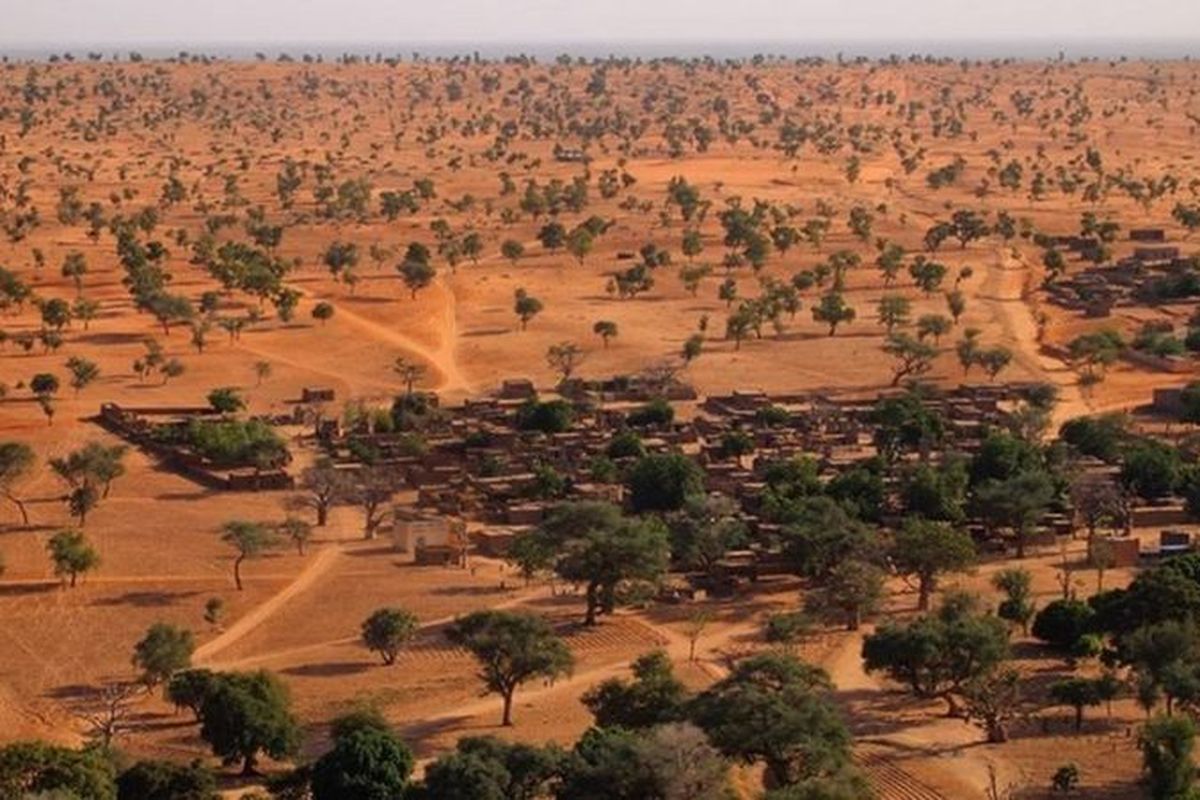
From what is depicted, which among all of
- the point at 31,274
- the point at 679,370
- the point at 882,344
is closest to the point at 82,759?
the point at 679,370

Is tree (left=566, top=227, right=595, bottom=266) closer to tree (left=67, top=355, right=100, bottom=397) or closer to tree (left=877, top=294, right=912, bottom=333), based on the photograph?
tree (left=877, top=294, right=912, bottom=333)

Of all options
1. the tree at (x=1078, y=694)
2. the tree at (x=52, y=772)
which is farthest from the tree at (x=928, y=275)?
the tree at (x=52, y=772)

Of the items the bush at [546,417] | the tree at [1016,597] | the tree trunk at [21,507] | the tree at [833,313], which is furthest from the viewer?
the tree at [833,313]

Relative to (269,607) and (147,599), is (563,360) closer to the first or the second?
(269,607)

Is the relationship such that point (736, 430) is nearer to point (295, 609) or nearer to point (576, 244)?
point (295, 609)

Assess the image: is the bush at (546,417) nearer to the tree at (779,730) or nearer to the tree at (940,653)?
the tree at (940,653)

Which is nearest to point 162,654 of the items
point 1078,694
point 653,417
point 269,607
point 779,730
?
point 269,607

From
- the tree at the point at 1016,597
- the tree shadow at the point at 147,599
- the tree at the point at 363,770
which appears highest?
the tree at the point at 363,770
